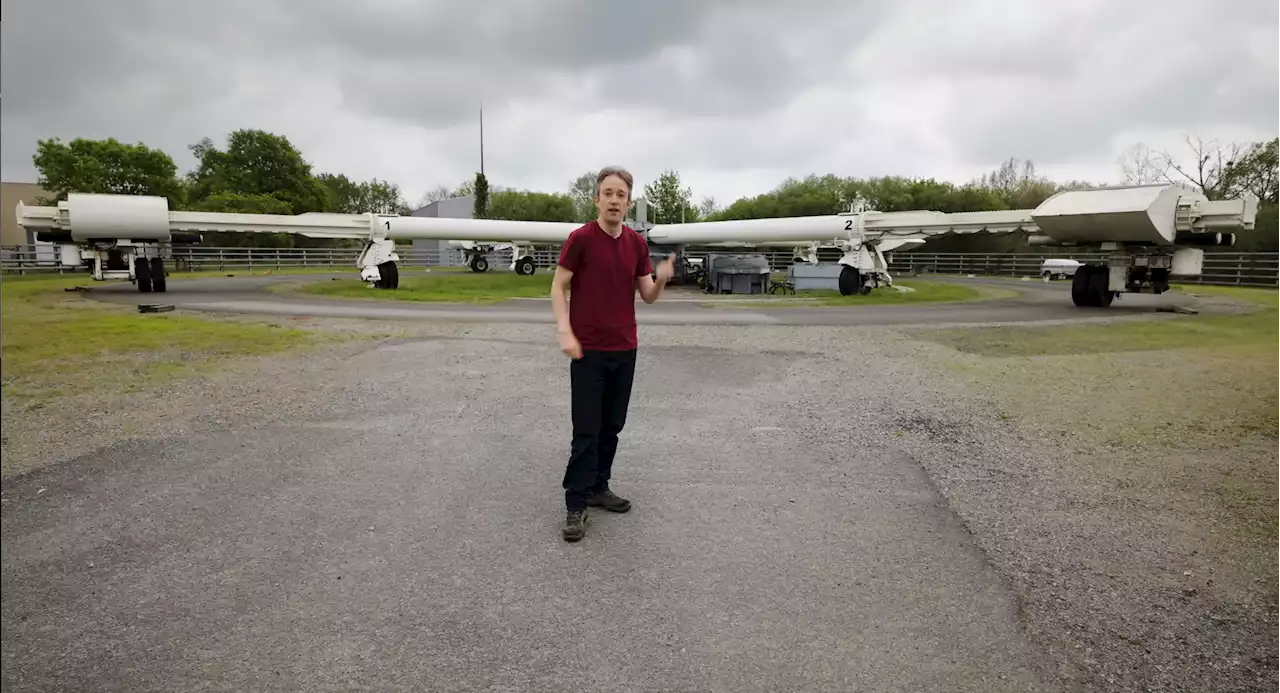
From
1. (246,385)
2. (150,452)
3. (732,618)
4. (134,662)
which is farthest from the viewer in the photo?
(246,385)

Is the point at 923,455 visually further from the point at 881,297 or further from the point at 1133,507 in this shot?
the point at 881,297

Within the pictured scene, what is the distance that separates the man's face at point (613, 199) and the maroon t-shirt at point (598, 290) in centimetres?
11

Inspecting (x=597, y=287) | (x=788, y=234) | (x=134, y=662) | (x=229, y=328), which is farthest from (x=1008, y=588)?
(x=788, y=234)

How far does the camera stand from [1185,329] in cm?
1282

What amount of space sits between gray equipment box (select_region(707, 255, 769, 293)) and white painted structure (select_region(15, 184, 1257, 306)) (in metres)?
1.31

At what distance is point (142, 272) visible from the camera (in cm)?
A: 1973

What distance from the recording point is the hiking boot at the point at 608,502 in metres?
3.96

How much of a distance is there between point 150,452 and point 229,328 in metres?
7.77

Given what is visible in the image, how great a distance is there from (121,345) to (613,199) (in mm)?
9218

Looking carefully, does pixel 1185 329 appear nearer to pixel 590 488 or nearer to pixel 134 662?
pixel 590 488

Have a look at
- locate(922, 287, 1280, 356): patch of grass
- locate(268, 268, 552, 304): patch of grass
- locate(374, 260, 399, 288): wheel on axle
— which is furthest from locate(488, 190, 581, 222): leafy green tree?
locate(922, 287, 1280, 356): patch of grass

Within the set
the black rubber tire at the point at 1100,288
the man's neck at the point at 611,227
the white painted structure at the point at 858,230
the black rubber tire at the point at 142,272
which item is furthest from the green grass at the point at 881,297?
the black rubber tire at the point at 142,272

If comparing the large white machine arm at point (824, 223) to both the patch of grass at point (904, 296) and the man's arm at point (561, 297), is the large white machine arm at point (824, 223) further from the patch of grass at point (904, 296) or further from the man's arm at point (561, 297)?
the man's arm at point (561, 297)

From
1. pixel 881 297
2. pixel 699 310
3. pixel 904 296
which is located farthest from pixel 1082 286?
pixel 699 310
